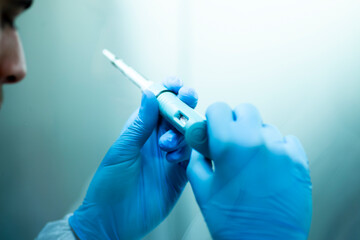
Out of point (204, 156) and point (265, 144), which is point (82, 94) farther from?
point (265, 144)

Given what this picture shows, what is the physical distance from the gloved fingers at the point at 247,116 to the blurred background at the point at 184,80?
0.28 metres

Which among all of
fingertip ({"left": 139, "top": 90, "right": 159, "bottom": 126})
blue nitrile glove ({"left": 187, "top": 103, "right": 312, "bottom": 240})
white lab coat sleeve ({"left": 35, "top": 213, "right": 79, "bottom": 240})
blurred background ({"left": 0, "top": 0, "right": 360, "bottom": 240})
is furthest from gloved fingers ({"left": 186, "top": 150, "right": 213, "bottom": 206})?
white lab coat sleeve ({"left": 35, "top": 213, "right": 79, "bottom": 240})

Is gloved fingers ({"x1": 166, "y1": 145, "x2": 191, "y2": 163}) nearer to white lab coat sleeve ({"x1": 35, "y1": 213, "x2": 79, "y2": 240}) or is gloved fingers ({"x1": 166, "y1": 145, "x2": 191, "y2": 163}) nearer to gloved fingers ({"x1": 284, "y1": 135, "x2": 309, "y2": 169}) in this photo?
gloved fingers ({"x1": 284, "y1": 135, "x2": 309, "y2": 169})

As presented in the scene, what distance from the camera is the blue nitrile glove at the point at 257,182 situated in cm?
40

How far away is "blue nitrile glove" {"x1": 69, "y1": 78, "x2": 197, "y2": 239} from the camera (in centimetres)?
60

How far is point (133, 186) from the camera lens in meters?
0.65

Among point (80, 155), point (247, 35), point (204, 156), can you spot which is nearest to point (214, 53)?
point (247, 35)

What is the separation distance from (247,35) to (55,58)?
2.06 feet

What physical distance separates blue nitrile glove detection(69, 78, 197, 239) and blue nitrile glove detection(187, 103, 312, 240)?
18cm

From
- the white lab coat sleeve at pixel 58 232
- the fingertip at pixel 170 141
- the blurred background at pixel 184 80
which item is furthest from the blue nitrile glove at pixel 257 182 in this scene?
the white lab coat sleeve at pixel 58 232

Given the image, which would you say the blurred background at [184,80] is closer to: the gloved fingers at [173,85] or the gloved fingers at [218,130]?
the gloved fingers at [173,85]

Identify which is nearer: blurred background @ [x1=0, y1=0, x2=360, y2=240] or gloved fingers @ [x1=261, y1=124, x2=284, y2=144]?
gloved fingers @ [x1=261, y1=124, x2=284, y2=144]

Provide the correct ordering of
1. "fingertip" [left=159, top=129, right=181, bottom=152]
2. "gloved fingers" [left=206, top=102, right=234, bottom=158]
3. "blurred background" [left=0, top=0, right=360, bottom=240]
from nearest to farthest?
"gloved fingers" [left=206, top=102, right=234, bottom=158], "fingertip" [left=159, top=129, right=181, bottom=152], "blurred background" [left=0, top=0, right=360, bottom=240]

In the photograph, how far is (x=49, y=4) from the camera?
731mm
